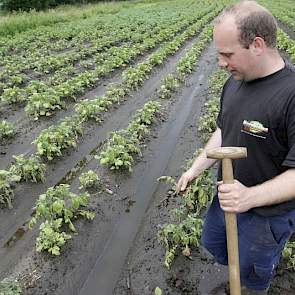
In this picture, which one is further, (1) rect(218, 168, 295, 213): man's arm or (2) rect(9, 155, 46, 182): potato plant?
(2) rect(9, 155, 46, 182): potato plant

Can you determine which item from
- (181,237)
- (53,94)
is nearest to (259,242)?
(181,237)

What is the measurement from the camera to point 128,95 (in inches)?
375

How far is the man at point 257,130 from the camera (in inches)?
86.5

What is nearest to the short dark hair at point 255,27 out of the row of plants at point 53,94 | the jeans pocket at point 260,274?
the jeans pocket at point 260,274

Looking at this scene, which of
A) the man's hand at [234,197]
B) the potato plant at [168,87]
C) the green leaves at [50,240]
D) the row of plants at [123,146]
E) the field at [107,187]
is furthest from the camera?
the potato plant at [168,87]

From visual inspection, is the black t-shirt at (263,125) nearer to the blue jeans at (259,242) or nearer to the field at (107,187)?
the blue jeans at (259,242)

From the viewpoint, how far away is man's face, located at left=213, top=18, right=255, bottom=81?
88.0 inches

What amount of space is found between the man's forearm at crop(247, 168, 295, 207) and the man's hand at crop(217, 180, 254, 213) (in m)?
0.06

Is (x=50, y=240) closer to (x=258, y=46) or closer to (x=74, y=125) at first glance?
(x=258, y=46)

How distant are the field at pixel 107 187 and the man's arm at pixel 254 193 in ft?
5.68

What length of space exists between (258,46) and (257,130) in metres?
0.46

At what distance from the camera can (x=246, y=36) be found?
2.21 m

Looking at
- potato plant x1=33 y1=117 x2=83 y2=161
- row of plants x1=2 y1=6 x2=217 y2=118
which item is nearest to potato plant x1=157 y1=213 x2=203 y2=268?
potato plant x1=33 y1=117 x2=83 y2=161

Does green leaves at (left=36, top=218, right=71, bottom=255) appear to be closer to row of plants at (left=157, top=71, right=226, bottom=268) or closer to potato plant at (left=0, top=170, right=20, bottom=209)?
row of plants at (left=157, top=71, right=226, bottom=268)
